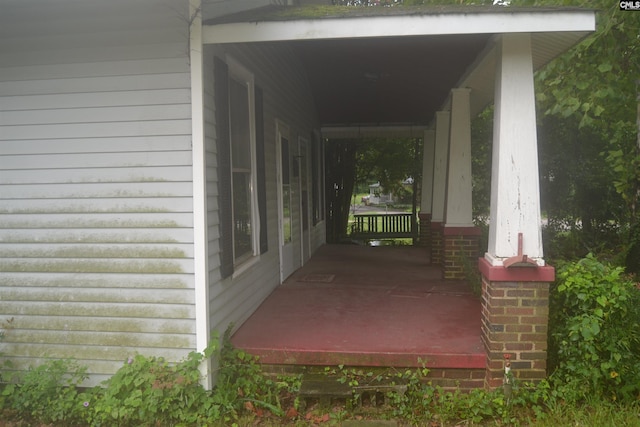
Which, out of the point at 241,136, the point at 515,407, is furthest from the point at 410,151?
the point at 515,407

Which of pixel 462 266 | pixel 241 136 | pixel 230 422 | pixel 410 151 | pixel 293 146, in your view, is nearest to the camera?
pixel 230 422

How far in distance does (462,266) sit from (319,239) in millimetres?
4445

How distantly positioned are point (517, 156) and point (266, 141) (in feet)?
9.60

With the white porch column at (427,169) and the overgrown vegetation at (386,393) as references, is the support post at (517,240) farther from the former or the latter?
the white porch column at (427,169)

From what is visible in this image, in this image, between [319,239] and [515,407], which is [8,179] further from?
[319,239]

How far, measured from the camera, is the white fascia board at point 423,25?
3273 mm

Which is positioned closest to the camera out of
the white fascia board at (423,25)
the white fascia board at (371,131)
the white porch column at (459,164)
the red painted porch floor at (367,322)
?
the white fascia board at (423,25)

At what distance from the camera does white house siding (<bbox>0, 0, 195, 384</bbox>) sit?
139 inches

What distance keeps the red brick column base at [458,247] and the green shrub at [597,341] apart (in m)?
2.56

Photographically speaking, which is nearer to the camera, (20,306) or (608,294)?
(608,294)

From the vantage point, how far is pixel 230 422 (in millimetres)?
3350

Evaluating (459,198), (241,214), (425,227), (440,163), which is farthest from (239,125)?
(425,227)

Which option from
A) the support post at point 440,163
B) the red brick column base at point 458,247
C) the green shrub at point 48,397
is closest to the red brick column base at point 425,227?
the support post at point 440,163

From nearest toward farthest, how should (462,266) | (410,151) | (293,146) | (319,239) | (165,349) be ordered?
(165,349), (462,266), (293,146), (319,239), (410,151)
